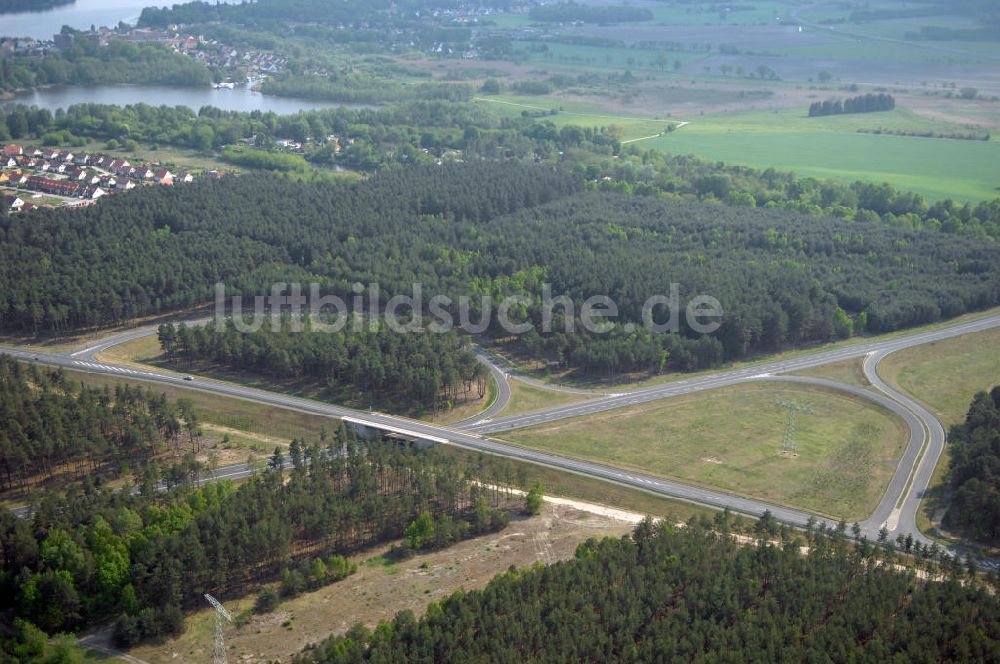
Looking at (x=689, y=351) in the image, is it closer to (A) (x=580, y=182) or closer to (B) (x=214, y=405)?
(B) (x=214, y=405)

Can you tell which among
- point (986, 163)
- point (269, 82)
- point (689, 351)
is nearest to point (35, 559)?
point (689, 351)

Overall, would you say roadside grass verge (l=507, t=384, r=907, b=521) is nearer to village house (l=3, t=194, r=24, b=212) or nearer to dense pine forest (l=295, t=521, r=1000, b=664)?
dense pine forest (l=295, t=521, r=1000, b=664)

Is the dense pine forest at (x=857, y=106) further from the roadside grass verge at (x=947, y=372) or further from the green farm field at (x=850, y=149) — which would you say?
the roadside grass verge at (x=947, y=372)

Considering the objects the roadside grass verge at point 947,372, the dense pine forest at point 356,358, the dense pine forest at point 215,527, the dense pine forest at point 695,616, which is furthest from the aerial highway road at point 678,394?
the dense pine forest at point 695,616

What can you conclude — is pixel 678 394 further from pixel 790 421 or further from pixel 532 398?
pixel 532 398

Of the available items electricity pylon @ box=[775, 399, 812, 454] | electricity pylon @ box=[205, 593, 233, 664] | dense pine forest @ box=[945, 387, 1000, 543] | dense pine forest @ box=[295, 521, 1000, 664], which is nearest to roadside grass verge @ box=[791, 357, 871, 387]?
electricity pylon @ box=[775, 399, 812, 454]

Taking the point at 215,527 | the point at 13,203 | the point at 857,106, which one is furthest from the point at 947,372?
the point at 857,106
